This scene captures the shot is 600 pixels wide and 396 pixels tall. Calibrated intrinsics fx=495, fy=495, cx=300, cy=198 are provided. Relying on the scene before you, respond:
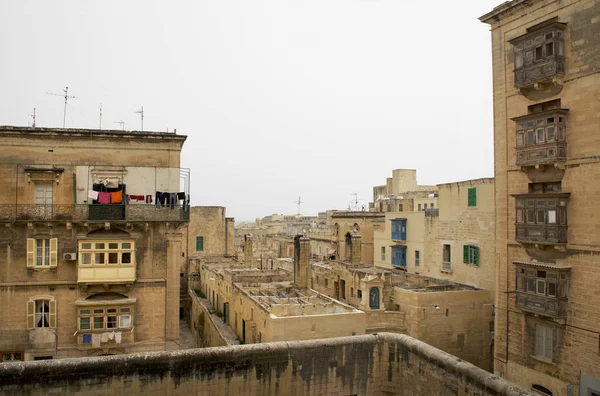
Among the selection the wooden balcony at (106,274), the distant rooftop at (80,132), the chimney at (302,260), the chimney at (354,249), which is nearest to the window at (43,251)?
the wooden balcony at (106,274)

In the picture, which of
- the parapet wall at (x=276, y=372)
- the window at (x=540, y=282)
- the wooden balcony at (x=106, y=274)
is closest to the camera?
the parapet wall at (x=276, y=372)

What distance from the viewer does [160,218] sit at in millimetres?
21969

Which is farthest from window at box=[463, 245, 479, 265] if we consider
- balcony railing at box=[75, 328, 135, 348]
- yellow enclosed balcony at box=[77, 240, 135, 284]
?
balcony railing at box=[75, 328, 135, 348]

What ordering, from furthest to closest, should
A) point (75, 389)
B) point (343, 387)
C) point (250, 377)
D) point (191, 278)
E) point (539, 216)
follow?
point (191, 278)
point (539, 216)
point (343, 387)
point (250, 377)
point (75, 389)

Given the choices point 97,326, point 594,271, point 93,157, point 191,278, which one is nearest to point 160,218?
point 93,157

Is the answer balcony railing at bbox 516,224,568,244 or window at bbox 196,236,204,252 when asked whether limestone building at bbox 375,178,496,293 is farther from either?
window at bbox 196,236,204,252

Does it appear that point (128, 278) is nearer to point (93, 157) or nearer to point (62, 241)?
point (62, 241)

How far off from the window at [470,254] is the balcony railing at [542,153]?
1259 centimetres

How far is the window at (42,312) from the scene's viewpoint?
68.9 ft

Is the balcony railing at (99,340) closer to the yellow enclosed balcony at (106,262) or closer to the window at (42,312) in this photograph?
the window at (42,312)

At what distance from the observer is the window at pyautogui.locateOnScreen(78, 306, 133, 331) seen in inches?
840

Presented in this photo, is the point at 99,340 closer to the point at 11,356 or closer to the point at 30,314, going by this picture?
the point at 30,314

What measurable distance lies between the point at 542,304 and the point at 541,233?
283 centimetres

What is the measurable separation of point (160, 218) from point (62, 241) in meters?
4.19
